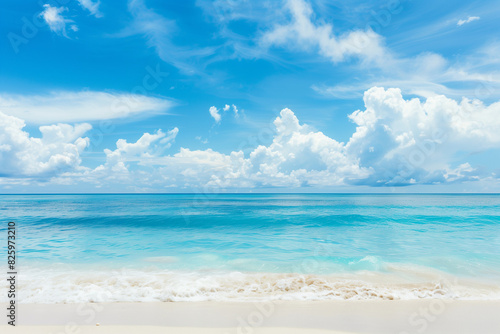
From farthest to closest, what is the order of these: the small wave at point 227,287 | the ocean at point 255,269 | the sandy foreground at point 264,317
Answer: the ocean at point 255,269 < the small wave at point 227,287 < the sandy foreground at point 264,317

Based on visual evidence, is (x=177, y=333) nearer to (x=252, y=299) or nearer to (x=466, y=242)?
(x=252, y=299)

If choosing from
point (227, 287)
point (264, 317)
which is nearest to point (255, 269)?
point (227, 287)

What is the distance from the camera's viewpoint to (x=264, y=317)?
18.7ft

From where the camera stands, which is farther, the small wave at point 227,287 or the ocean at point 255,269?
the ocean at point 255,269

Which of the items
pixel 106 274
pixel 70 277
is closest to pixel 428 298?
pixel 106 274

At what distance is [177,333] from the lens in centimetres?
490

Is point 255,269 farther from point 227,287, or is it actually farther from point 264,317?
point 264,317

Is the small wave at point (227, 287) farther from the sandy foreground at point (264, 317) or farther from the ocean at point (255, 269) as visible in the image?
the sandy foreground at point (264, 317)

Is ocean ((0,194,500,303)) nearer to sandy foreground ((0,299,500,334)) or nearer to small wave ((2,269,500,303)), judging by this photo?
small wave ((2,269,500,303))

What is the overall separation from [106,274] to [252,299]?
5576 mm

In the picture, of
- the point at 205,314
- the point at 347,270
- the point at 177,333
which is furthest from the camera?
the point at 347,270

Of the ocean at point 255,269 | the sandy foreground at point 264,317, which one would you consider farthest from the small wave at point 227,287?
the sandy foreground at point 264,317

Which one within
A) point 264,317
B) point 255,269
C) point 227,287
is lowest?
point 255,269

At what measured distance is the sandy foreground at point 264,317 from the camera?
16.8 ft
